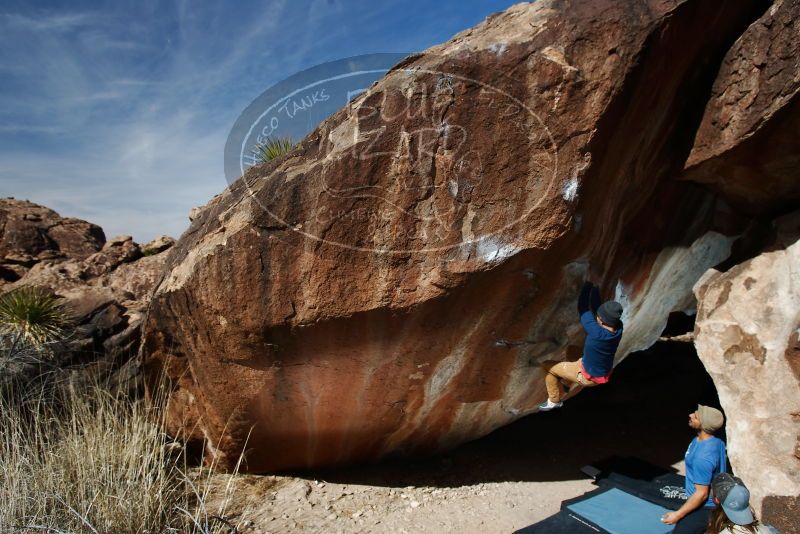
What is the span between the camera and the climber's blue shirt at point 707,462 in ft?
11.2

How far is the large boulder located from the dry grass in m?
3.45

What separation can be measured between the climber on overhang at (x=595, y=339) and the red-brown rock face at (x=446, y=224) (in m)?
0.18

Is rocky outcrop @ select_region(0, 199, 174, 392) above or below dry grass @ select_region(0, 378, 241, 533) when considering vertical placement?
above

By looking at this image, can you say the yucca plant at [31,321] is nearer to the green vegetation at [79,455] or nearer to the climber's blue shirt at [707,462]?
the green vegetation at [79,455]

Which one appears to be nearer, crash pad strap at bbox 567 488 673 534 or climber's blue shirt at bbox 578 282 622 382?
climber's blue shirt at bbox 578 282 622 382

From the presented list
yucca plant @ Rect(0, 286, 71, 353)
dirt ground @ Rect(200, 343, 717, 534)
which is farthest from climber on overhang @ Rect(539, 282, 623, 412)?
yucca plant @ Rect(0, 286, 71, 353)

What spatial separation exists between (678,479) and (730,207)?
87.3 inches

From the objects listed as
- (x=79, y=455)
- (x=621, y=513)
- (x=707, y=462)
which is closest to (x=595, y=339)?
(x=707, y=462)

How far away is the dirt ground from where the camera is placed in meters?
4.07

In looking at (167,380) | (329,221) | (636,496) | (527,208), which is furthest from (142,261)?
(636,496)

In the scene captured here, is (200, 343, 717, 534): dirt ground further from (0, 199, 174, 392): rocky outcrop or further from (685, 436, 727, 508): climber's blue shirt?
(0, 199, 174, 392): rocky outcrop

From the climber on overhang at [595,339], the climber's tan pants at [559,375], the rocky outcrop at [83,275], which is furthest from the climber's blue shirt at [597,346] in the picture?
the rocky outcrop at [83,275]

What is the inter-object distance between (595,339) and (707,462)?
102 cm

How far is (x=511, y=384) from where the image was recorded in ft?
14.2
